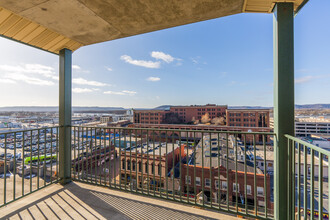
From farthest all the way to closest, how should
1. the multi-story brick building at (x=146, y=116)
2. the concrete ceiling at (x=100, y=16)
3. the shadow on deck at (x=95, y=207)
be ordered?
the multi-story brick building at (x=146, y=116) < the shadow on deck at (x=95, y=207) < the concrete ceiling at (x=100, y=16)

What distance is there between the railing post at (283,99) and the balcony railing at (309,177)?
0.06 m

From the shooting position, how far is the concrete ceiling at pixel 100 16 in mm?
1646

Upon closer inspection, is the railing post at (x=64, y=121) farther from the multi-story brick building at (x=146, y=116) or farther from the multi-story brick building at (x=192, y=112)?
the multi-story brick building at (x=192, y=112)

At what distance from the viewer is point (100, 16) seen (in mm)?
1878

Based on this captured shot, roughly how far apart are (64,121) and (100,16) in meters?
1.85

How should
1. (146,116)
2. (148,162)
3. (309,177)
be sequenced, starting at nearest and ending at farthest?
(309,177), (148,162), (146,116)

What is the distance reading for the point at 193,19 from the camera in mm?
1965

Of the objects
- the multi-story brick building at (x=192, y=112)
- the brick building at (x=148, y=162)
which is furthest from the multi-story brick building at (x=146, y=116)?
the brick building at (x=148, y=162)

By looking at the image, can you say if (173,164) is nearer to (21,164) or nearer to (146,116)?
(21,164)

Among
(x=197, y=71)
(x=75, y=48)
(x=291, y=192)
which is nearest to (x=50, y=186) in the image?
(x=75, y=48)

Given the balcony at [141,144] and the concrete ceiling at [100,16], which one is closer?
the balcony at [141,144]

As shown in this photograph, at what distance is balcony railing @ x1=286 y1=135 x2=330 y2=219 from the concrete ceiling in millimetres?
1532

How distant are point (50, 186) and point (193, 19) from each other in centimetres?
343

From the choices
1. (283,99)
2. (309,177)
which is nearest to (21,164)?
(309,177)
